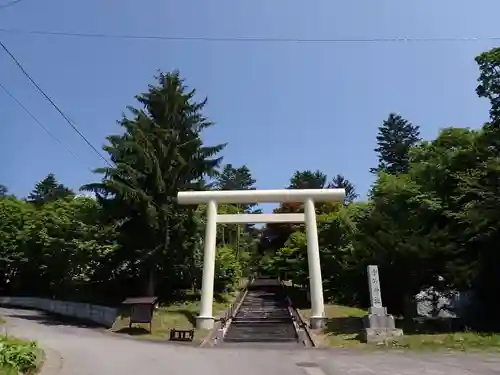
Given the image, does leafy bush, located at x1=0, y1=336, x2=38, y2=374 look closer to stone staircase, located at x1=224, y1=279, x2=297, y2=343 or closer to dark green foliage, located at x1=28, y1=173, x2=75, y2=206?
stone staircase, located at x1=224, y1=279, x2=297, y2=343

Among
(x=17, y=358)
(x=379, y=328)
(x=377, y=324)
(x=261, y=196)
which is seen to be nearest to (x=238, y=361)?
(x=17, y=358)

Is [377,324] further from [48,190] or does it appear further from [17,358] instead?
[48,190]

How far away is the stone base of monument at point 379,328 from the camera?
52.9 ft

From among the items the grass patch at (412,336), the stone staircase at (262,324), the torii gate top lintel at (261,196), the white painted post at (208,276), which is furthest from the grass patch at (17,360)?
the torii gate top lintel at (261,196)

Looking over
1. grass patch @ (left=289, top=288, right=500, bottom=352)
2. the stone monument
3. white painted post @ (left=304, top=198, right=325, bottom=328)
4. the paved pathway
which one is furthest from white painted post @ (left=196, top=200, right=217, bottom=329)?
the stone monument

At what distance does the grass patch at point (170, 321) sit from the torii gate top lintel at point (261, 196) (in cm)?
554

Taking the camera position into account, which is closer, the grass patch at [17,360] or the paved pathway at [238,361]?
the grass patch at [17,360]

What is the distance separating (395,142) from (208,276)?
5123cm

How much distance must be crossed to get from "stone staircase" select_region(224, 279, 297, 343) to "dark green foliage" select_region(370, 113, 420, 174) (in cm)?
3991

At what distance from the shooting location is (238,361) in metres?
12.1

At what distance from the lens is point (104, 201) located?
25250 mm

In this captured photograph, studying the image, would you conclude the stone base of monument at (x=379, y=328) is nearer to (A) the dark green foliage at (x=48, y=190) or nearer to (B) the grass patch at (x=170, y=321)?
(B) the grass patch at (x=170, y=321)

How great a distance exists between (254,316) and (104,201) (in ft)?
33.0

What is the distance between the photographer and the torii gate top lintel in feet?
77.2
